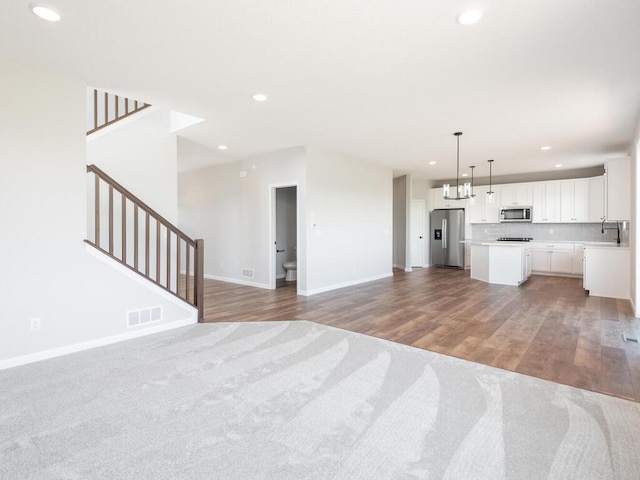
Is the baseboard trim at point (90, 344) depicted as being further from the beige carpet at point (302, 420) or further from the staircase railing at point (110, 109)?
the staircase railing at point (110, 109)

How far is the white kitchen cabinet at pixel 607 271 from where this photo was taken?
5707 millimetres

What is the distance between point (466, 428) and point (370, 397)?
0.64 metres

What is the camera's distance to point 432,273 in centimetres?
877

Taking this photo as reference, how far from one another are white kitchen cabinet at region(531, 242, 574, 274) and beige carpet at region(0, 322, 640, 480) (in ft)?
22.9

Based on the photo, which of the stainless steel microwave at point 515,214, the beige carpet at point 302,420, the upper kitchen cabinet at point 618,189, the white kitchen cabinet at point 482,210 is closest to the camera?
the beige carpet at point 302,420

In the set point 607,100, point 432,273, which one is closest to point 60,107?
point 607,100

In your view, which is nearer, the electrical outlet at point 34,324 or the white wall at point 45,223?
the white wall at point 45,223

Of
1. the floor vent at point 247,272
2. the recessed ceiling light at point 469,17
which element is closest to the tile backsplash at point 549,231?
the floor vent at point 247,272

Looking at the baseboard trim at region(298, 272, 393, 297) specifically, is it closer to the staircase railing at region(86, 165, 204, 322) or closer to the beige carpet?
the staircase railing at region(86, 165, 204, 322)

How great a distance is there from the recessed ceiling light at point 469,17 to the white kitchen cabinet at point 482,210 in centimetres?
760

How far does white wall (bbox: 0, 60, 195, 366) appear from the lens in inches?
117

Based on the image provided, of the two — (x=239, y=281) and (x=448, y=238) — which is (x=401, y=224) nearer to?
(x=448, y=238)

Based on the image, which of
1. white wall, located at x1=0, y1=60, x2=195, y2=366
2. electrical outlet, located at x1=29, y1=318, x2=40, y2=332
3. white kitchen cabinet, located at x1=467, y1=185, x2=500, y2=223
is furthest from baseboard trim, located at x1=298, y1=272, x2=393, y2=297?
electrical outlet, located at x1=29, y1=318, x2=40, y2=332

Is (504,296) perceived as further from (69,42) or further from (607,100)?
(69,42)
